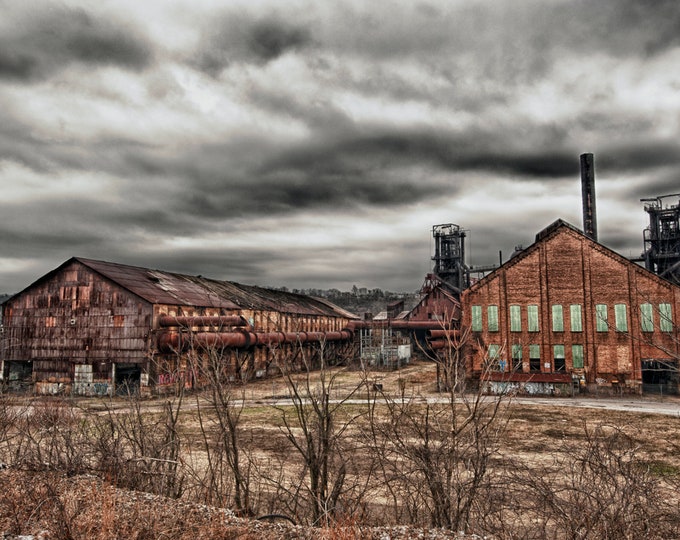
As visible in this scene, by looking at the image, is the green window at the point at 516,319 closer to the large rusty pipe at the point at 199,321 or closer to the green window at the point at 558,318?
the green window at the point at 558,318

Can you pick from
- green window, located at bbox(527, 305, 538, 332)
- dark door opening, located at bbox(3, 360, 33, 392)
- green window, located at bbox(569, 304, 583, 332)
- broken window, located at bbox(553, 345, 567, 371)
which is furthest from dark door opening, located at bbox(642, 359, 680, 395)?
dark door opening, located at bbox(3, 360, 33, 392)

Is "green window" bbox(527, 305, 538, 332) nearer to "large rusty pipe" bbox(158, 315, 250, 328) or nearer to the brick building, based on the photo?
the brick building

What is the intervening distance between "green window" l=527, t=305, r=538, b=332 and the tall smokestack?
16.6m

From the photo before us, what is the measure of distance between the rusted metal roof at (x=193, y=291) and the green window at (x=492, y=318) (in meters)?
18.4

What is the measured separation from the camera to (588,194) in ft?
149

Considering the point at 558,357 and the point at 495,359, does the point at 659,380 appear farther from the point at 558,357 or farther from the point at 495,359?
the point at 495,359

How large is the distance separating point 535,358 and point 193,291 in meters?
25.7

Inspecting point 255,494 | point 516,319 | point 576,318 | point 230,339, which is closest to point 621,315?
point 576,318

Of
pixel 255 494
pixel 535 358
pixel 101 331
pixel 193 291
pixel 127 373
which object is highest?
pixel 193 291

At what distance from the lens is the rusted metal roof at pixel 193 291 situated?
32.9 m

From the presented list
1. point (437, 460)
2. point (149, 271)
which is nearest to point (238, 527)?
point (437, 460)

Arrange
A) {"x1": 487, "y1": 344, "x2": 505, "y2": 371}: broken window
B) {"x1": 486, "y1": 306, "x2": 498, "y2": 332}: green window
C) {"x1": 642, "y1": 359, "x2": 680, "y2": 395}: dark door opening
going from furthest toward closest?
{"x1": 486, "y1": 306, "x2": 498, "y2": 332}: green window < {"x1": 642, "y1": 359, "x2": 680, "y2": 395}: dark door opening < {"x1": 487, "y1": 344, "x2": 505, "y2": 371}: broken window

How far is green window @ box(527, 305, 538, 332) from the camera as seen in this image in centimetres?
3225

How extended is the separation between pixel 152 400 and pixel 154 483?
21.7 m
